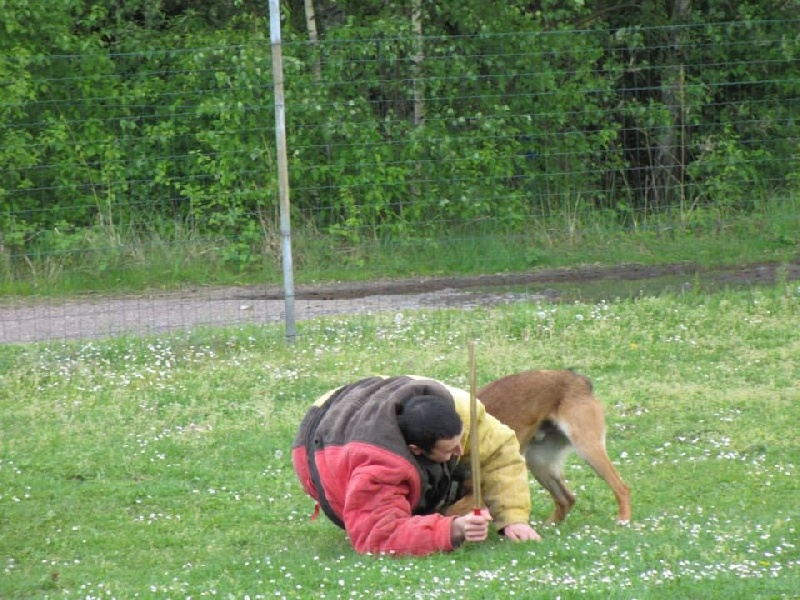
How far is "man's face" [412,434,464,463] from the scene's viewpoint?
5594 mm

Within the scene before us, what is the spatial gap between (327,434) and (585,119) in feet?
31.3

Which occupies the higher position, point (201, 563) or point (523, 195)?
point (523, 195)

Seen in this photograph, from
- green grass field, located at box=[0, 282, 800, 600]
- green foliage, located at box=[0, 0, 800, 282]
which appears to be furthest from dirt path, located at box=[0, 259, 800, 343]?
green grass field, located at box=[0, 282, 800, 600]

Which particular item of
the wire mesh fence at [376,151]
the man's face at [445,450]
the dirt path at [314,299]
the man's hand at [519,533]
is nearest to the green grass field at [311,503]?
the man's hand at [519,533]

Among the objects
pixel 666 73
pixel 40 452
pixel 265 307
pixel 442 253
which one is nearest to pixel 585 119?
pixel 666 73

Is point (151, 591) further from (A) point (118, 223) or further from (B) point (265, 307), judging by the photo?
(A) point (118, 223)

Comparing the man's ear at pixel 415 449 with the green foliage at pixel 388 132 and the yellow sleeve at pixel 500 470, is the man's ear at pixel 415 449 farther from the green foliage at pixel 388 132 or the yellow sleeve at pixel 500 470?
the green foliage at pixel 388 132

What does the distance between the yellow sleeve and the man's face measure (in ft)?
0.62

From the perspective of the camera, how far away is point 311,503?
7.17 m

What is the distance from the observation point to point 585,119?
48.1ft

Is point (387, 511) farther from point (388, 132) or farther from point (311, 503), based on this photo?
point (388, 132)

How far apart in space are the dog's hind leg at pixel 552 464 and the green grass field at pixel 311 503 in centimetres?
15

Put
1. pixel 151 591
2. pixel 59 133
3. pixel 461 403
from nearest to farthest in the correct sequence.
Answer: pixel 151 591 → pixel 461 403 → pixel 59 133

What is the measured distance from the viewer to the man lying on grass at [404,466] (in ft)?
18.4
